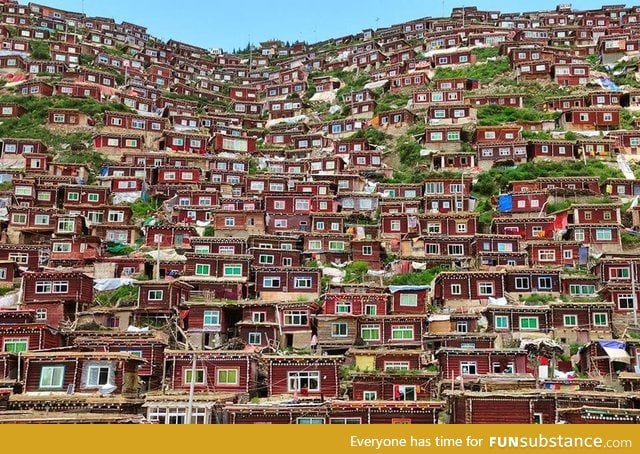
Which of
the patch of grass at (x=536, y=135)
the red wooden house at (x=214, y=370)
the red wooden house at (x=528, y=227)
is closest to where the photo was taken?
the red wooden house at (x=214, y=370)

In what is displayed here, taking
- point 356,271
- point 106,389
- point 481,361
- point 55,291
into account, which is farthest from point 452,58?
point 106,389

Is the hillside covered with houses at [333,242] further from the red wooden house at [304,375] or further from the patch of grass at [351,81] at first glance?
the patch of grass at [351,81]

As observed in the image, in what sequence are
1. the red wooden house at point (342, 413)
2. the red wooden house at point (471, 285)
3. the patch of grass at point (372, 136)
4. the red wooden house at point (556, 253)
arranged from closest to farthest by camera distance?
the red wooden house at point (342, 413), the red wooden house at point (471, 285), the red wooden house at point (556, 253), the patch of grass at point (372, 136)

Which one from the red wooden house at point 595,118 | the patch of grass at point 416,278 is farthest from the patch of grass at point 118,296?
the red wooden house at point 595,118

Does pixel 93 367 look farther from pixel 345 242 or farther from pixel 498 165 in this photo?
pixel 498 165

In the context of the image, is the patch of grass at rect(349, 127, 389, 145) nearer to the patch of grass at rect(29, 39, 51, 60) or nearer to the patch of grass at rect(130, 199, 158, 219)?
the patch of grass at rect(130, 199, 158, 219)

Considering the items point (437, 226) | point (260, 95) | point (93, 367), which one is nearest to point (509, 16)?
point (260, 95)

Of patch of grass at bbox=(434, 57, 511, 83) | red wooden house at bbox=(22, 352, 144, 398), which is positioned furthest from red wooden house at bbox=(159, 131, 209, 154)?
red wooden house at bbox=(22, 352, 144, 398)
